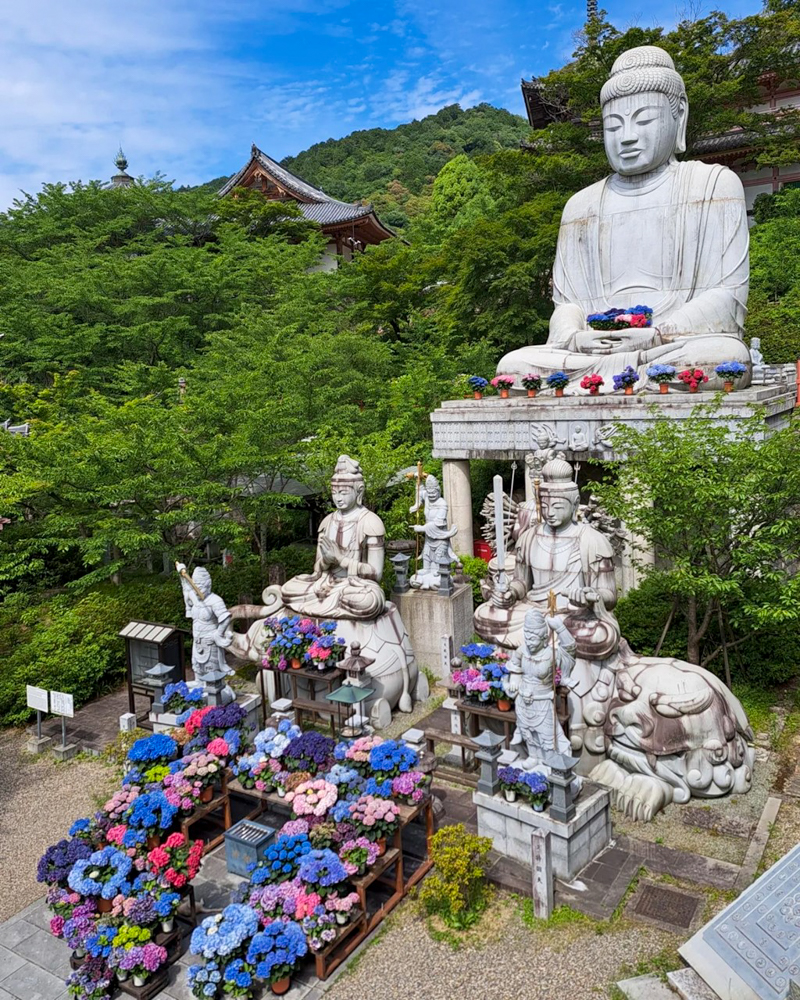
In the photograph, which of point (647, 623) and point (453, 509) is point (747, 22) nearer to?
point (453, 509)

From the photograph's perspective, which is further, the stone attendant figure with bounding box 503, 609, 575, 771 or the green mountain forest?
the green mountain forest

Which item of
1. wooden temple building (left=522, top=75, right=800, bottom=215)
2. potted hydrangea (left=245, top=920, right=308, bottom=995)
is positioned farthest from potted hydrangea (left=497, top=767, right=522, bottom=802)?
wooden temple building (left=522, top=75, right=800, bottom=215)

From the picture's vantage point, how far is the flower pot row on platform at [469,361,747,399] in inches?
478

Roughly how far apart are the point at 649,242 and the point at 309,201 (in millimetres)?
24330

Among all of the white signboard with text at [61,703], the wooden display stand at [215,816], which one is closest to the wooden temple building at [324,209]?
the white signboard with text at [61,703]

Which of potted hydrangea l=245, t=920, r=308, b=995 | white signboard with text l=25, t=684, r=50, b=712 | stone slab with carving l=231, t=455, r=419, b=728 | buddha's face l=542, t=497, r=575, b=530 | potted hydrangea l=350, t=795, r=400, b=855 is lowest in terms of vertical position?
potted hydrangea l=245, t=920, r=308, b=995

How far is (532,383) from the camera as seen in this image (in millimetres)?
14008

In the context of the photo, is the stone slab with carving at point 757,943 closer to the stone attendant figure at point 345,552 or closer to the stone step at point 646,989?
the stone step at point 646,989

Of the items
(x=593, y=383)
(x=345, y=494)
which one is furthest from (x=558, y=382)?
(x=345, y=494)

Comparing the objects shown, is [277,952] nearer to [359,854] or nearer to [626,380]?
[359,854]

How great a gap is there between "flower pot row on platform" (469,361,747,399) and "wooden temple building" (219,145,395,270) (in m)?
20.1

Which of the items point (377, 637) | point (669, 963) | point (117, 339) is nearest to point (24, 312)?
point (117, 339)

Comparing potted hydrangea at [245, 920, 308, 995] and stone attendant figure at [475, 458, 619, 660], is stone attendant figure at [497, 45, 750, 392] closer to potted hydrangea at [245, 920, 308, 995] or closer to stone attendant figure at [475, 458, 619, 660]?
stone attendant figure at [475, 458, 619, 660]

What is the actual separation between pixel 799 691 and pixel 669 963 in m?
5.51
